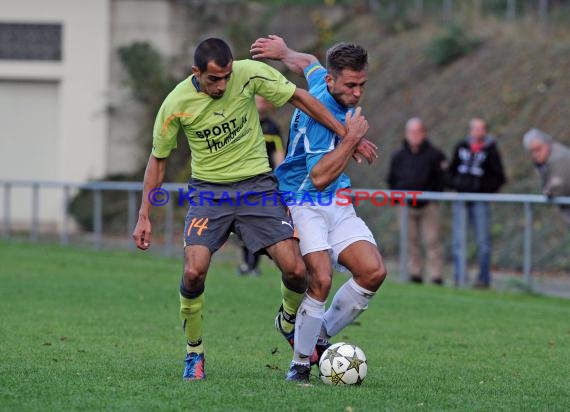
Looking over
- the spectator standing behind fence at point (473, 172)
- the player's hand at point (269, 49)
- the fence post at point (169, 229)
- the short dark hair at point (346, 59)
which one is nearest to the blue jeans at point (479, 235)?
the spectator standing behind fence at point (473, 172)

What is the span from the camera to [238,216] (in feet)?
27.4

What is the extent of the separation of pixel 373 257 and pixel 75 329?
3854mm

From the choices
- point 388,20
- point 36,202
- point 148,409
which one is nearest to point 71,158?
point 36,202

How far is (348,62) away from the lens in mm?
8328

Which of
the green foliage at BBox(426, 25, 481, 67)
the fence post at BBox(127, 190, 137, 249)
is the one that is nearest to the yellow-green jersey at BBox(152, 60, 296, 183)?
the fence post at BBox(127, 190, 137, 249)

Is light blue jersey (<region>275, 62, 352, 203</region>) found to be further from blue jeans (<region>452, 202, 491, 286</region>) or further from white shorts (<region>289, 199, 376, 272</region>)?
blue jeans (<region>452, 202, 491, 286</region>)

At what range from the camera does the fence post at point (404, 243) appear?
58.3 feet

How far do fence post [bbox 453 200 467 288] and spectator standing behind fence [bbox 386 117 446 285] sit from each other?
525 millimetres

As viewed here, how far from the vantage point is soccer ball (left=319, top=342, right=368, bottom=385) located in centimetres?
802

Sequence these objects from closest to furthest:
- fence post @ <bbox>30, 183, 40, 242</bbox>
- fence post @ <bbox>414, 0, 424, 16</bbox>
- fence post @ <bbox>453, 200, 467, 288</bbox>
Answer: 1. fence post @ <bbox>453, 200, 467, 288</bbox>
2. fence post @ <bbox>30, 183, 40, 242</bbox>
3. fence post @ <bbox>414, 0, 424, 16</bbox>

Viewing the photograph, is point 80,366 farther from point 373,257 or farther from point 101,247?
point 101,247

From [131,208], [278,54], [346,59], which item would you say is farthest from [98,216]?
[346,59]

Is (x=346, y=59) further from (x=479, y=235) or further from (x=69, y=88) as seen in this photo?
(x=69, y=88)

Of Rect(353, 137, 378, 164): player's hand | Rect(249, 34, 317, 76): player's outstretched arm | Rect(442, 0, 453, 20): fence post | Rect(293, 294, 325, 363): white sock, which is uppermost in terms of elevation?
Rect(442, 0, 453, 20): fence post
